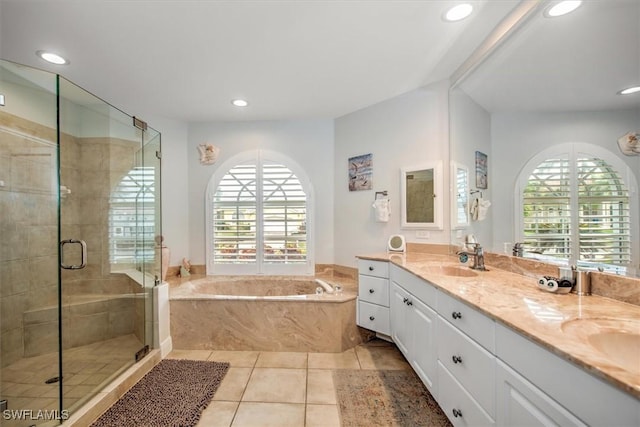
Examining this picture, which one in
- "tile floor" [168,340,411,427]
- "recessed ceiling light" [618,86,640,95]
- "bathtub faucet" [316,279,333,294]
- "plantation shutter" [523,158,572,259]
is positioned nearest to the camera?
"recessed ceiling light" [618,86,640,95]

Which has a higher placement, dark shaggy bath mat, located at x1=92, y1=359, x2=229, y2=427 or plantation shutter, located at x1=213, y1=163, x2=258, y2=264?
plantation shutter, located at x1=213, y1=163, x2=258, y2=264

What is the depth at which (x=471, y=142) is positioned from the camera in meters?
2.06

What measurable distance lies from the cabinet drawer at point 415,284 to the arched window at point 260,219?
130 cm

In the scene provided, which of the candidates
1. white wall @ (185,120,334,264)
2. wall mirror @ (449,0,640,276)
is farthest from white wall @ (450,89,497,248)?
white wall @ (185,120,334,264)

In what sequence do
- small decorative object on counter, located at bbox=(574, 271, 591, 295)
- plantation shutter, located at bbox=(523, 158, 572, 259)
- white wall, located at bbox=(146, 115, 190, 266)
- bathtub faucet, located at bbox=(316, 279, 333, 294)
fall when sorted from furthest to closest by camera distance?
1. white wall, located at bbox=(146, 115, 190, 266)
2. bathtub faucet, located at bbox=(316, 279, 333, 294)
3. plantation shutter, located at bbox=(523, 158, 572, 259)
4. small decorative object on counter, located at bbox=(574, 271, 591, 295)

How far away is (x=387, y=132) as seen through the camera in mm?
2791

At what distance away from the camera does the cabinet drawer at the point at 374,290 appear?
2.28 meters

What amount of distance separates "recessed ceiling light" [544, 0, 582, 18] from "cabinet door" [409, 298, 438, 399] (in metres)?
1.66

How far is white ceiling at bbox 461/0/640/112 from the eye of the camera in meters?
1.09

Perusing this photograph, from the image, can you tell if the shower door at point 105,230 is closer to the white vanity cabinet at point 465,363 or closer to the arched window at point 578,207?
the white vanity cabinet at point 465,363

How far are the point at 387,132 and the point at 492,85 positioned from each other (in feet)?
3.59

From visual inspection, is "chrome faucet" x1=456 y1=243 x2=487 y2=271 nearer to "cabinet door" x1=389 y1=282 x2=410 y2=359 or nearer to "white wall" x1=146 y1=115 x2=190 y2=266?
"cabinet door" x1=389 y1=282 x2=410 y2=359

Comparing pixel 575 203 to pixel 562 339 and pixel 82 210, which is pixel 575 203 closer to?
pixel 562 339

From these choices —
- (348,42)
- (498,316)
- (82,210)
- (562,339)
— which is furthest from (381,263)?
(82,210)
